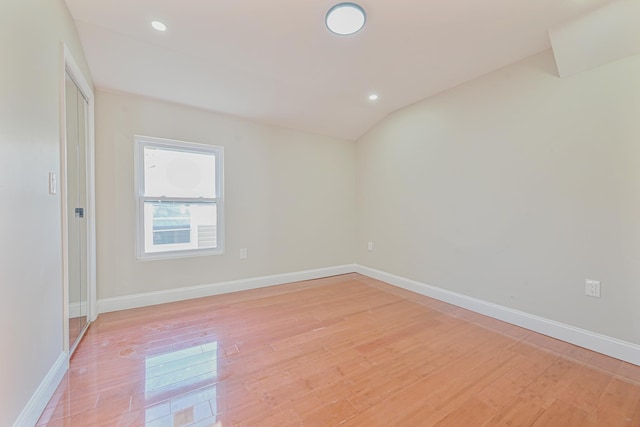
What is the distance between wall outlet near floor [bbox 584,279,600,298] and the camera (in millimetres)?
1979

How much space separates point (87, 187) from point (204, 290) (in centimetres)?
155

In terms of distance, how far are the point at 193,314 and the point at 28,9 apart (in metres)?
2.42

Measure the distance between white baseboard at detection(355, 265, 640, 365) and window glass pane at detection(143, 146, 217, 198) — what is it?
285 centimetres

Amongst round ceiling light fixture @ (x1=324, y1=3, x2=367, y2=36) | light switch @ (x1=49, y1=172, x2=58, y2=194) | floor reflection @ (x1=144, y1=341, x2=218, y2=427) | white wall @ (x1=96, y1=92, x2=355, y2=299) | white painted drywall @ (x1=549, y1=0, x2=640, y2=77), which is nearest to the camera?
floor reflection @ (x1=144, y1=341, x2=218, y2=427)

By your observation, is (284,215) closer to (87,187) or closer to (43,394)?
(87,187)

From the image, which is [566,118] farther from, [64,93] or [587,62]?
[64,93]

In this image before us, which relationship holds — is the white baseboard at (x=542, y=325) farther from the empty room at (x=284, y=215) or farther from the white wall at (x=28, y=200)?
the white wall at (x=28, y=200)

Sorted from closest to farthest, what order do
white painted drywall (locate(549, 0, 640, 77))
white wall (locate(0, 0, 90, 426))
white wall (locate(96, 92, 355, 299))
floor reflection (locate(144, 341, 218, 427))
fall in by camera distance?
white wall (locate(0, 0, 90, 426)) → floor reflection (locate(144, 341, 218, 427)) → white painted drywall (locate(549, 0, 640, 77)) → white wall (locate(96, 92, 355, 299))

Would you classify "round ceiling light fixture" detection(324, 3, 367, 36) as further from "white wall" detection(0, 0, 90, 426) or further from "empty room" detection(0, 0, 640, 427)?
"white wall" detection(0, 0, 90, 426)

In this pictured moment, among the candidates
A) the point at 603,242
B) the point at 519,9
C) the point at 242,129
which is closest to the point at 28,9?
the point at 242,129

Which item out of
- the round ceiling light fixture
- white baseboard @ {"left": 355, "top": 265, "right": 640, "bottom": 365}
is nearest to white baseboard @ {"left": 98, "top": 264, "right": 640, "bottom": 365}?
white baseboard @ {"left": 355, "top": 265, "right": 640, "bottom": 365}

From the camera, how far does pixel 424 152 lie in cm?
320

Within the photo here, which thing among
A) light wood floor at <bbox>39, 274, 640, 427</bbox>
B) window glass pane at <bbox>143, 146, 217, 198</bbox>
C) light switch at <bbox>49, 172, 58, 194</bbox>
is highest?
window glass pane at <bbox>143, 146, 217, 198</bbox>

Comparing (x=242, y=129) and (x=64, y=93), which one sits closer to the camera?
(x=64, y=93)
